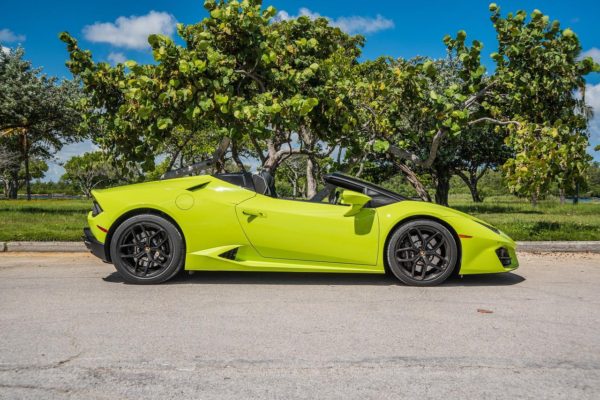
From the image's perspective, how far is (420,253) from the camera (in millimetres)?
5047

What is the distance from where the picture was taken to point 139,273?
16.7 feet

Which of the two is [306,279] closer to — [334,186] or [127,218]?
[334,186]

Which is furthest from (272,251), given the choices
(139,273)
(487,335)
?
(487,335)

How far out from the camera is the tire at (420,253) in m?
5.02

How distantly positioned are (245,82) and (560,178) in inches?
247

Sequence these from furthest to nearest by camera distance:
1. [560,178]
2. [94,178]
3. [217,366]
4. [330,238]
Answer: [94,178]
[560,178]
[330,238]
[217,366]

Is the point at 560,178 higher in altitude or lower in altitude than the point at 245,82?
lower

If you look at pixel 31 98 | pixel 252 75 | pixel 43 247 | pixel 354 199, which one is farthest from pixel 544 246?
pixel 31 98

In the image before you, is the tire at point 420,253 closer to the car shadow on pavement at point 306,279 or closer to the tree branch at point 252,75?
the car shadow on pavement at point 306,279

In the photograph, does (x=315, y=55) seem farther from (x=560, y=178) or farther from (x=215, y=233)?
(x=215, y=233)

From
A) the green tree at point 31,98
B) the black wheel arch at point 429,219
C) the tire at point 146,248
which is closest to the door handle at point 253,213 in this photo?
the tire at point 146,248

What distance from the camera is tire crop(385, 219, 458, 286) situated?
502cm

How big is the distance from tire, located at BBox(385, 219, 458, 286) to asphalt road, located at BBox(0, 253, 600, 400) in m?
0.15

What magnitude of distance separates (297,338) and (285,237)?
68.0 inches
